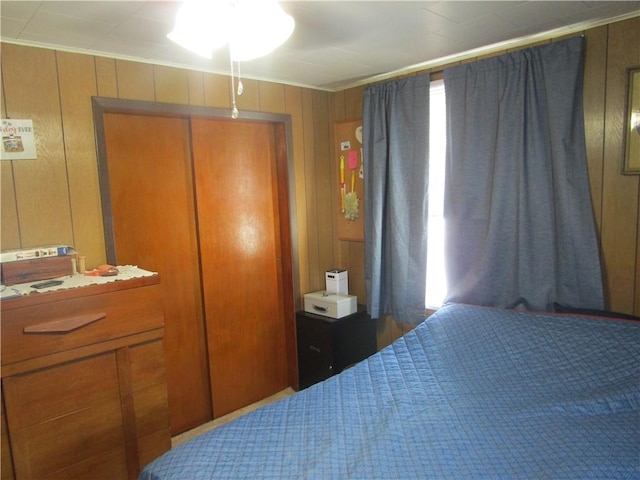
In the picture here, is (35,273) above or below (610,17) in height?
below

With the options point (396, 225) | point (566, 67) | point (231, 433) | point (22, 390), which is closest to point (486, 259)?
point (396, 225)

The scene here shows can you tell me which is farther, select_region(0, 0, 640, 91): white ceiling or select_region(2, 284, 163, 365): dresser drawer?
select_region(0, 0, 640, 91): white ceiling

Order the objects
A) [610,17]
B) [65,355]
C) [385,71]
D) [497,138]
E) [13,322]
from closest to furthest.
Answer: [13,322] < [65,355] < [610,17] < [497,138] < [385,71]

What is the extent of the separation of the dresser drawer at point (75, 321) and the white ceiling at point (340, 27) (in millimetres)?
1170

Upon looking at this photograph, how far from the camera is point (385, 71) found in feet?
9.29

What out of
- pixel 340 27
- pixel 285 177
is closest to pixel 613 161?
pixel 340 27

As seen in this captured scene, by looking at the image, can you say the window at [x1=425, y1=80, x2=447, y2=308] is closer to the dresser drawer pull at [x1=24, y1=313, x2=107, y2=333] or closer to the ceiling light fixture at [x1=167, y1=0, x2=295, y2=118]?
the ceiling light fixture at [x1=167, y1=0, x2=295, y2=118]

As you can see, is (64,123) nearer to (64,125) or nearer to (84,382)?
(64,125)

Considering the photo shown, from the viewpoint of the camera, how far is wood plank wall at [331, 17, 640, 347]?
204cm

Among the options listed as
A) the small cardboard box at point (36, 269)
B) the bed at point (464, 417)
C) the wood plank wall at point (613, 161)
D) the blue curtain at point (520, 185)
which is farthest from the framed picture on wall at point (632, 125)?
the small cardboard box at point (36, 269)

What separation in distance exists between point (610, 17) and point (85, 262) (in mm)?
2866

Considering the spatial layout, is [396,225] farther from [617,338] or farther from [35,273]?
[35,273]

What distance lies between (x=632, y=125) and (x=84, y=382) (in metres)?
2.77

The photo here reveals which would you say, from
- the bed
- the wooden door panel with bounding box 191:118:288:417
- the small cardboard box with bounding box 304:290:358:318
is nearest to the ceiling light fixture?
the wooden door panel with bounding box 191:118:288:417
